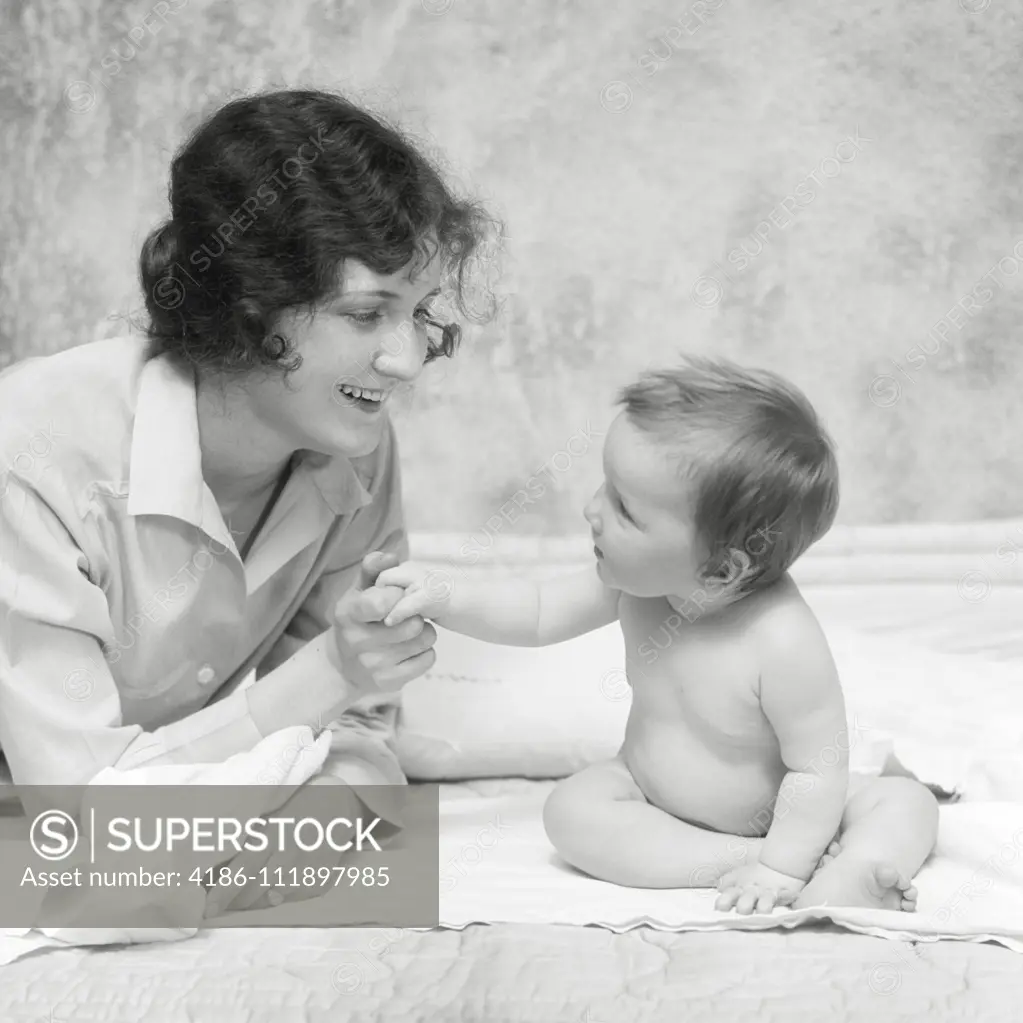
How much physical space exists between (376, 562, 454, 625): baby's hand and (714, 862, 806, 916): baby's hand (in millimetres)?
324

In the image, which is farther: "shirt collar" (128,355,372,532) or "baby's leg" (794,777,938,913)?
"shirt collar" (128,355,372,532)

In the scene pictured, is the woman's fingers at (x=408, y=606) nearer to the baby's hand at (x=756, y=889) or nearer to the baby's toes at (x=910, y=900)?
the baby's hand at (x=756, y=889)

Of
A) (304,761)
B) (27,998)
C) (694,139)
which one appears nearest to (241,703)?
(304,761)

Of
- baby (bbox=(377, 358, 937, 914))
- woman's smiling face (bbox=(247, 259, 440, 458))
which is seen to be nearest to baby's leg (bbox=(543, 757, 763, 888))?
baby (bbox=(377, 358, 937, 914))

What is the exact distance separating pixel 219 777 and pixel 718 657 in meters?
0.42

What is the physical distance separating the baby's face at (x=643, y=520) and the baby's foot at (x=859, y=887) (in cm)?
25

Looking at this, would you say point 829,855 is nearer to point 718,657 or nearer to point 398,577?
point 718,657

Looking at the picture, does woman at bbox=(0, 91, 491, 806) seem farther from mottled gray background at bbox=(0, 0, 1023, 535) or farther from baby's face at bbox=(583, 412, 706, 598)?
mottled gray background at bbox=(0, 0, 1023, 535)

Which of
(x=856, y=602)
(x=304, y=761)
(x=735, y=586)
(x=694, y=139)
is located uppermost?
(x=694, y=139)

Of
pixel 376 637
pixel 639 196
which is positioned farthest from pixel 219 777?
pixel 639 196

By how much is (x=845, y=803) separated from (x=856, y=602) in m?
0.80

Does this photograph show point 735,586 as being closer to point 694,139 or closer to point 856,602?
point 856,602

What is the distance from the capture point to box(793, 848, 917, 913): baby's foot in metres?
1.12

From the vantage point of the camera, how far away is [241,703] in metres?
1.25
